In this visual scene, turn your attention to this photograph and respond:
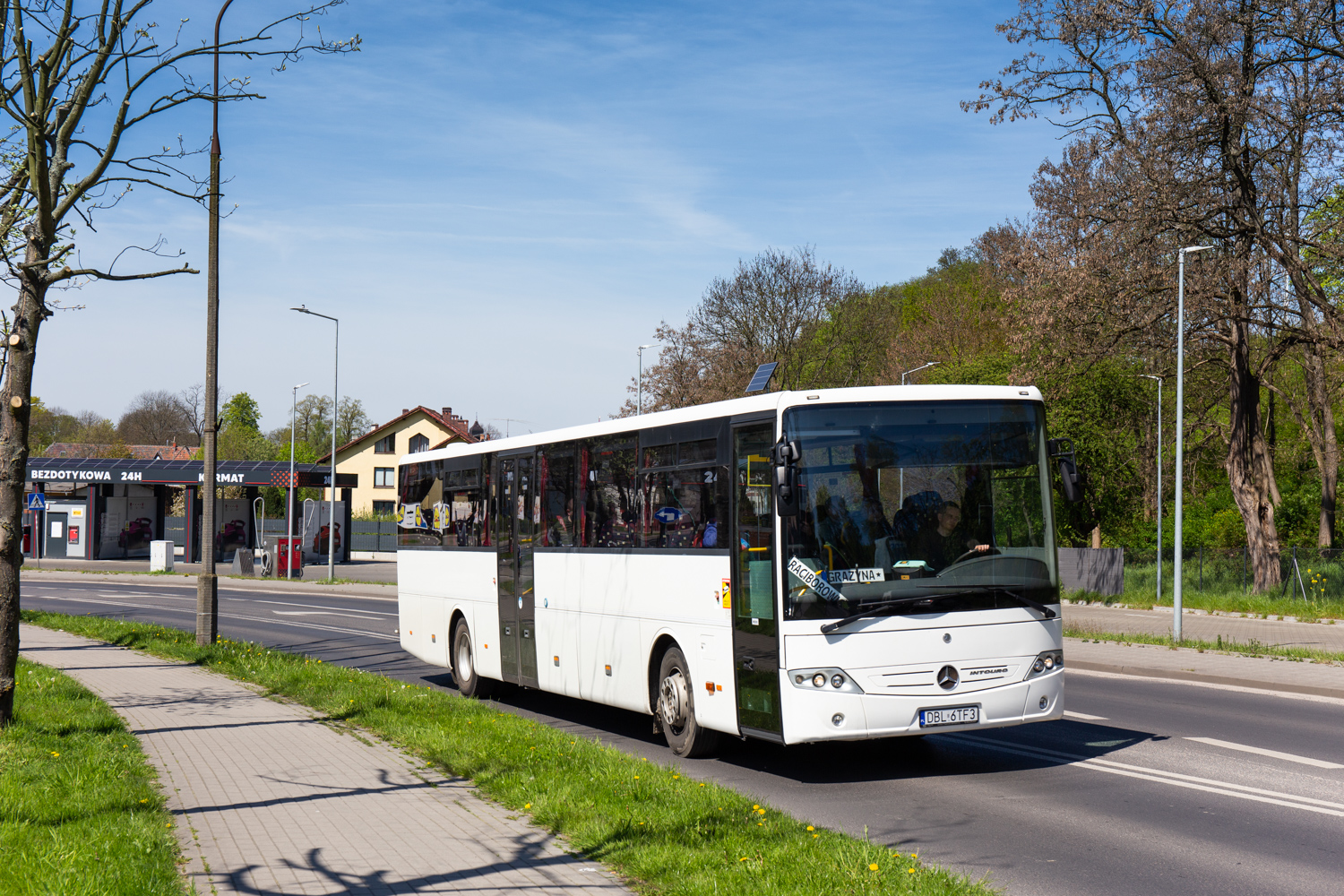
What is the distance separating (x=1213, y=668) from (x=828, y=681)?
406 inches

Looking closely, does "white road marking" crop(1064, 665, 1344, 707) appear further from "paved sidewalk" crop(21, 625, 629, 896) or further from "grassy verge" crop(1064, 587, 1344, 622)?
"grassy verge" crop(1064, 587, 1344, 622)

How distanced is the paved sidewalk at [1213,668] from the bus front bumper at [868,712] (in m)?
7.42

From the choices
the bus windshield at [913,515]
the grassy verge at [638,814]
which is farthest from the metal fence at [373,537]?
the bus windshield at [913,515]

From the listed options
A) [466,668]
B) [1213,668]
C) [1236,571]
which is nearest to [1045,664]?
[466,668]

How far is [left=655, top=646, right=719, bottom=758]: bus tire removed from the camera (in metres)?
10.4

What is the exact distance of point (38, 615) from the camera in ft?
82.4

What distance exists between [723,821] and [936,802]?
2.07m

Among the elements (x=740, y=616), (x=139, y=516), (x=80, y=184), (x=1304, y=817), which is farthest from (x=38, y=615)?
(x=139, y=516)

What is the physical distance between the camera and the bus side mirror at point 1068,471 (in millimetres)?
9414

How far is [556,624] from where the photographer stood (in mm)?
12875

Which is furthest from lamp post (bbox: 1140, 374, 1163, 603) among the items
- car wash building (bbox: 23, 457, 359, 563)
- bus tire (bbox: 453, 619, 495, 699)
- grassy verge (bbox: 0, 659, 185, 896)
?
car wash building (bbox: 23, 457, 359, 563)

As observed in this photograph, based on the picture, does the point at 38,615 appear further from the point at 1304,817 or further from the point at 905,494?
the point at 1304,817

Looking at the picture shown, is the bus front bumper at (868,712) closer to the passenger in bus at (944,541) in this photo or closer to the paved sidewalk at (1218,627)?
the passenger in bus at (944,541)

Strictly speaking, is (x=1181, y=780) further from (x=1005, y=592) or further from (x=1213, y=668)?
(x=1213, y=668)
